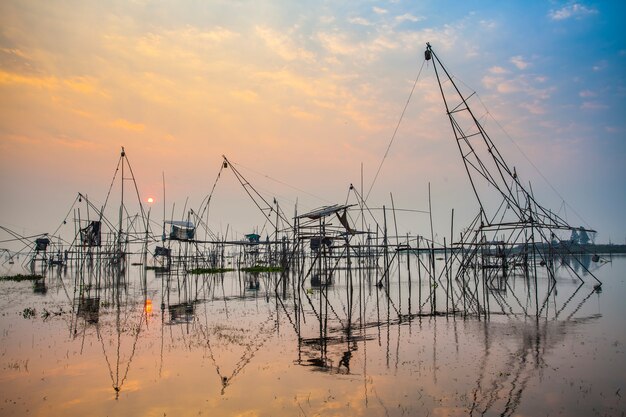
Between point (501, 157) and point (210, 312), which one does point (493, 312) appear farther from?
point (210, 312)

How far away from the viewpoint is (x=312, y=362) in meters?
10.2

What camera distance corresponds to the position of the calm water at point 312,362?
24.7 ft

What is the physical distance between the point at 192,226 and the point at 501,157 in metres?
22.8

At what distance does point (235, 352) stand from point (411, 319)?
23.5 feet

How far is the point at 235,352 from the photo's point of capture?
11180 mm

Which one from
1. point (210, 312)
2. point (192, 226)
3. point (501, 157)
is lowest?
point (210, 312)

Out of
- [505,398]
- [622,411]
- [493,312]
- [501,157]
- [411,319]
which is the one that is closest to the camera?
[622,411]

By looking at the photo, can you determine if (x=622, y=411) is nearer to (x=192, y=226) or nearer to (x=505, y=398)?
(x=505, y=398)

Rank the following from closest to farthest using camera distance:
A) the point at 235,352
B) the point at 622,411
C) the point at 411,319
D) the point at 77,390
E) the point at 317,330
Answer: the point at 622,411 < the point at 77,390 < the point at 235,352 < the point at 317,330 < the point at 411,319

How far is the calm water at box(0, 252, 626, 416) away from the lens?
24.7ft

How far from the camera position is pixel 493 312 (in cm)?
1734

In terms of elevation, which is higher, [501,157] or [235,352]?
[501,157]

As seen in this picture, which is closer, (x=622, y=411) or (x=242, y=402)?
(x=622, y=411)

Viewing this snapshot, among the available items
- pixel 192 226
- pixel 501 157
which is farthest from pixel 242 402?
pixel 192 226
